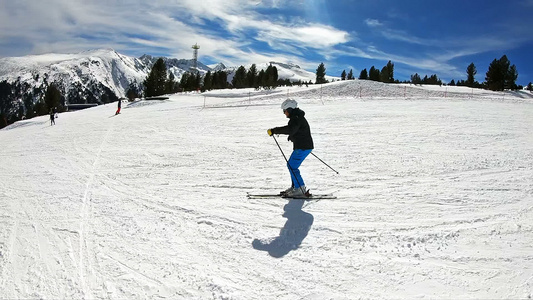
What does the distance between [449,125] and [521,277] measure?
13.9 meters

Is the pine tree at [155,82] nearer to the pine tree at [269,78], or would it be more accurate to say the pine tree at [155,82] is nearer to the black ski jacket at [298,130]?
the pine tree at [269,78]

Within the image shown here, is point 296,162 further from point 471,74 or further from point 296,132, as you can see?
point 471,74

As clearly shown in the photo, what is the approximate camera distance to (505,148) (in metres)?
10.9

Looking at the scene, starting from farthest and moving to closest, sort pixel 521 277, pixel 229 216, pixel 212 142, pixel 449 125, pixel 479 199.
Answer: pixel 449 125 < pixel 212 142 < pixel 479 199 < pixel 229 216 < pixel 521 277

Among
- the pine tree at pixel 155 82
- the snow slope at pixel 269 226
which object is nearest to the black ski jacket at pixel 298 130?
the snow slope at pixel 269 226

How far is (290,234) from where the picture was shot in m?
4.88

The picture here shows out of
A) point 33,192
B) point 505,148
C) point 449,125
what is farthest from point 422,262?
point 449,125

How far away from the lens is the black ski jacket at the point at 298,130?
6.05 metres

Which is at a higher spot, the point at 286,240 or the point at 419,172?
the point at 419,172

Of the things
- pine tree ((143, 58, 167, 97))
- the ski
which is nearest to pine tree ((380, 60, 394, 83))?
pine tree ((143, 58, 167, 97))

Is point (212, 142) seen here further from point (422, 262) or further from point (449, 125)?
point (449, 125)

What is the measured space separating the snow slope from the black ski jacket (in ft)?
4.10

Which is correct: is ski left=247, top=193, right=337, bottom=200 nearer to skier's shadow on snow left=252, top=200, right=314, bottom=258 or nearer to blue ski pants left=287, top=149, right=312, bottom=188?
blue ski pants left=287, top=149, right=312, bottom=188

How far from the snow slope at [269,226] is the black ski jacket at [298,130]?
1.25 meters
